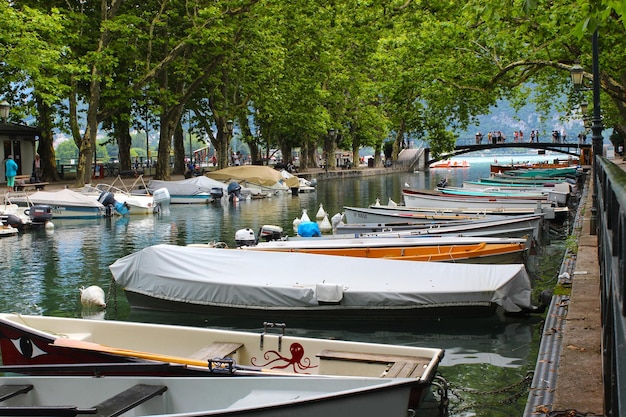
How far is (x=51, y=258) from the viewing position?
2227cm

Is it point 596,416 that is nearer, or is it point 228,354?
point 596,416

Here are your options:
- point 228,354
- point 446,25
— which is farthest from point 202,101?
point 228,354

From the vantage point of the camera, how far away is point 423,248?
17.0 m

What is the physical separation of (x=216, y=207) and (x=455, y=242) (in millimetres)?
24599

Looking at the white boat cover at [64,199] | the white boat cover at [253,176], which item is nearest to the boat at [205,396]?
the white boat cover at [64,199]

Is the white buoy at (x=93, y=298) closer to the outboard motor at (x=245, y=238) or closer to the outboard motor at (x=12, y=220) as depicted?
the outboard motor at (x=245, y=238)

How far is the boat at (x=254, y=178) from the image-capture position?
157ft

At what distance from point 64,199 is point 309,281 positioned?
2251 centimetres

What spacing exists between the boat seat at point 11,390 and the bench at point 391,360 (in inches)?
123

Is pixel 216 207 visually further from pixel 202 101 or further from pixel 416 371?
pixel 416 371

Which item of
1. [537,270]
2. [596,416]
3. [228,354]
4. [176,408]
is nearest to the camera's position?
[596,416]

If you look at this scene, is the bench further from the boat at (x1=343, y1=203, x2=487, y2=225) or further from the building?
the building

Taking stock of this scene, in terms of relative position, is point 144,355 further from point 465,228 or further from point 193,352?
point 465,228

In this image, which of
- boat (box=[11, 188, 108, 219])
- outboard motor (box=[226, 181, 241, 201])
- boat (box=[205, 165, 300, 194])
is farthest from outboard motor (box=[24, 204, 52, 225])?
boat (box=[205, 165, 300, 194])
